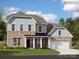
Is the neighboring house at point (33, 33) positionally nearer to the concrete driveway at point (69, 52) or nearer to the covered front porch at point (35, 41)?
the covered front porch at point (35, 41)

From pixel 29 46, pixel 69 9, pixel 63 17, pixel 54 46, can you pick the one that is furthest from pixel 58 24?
pixel 29 46

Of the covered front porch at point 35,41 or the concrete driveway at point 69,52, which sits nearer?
the concrete driveway at point 69,52

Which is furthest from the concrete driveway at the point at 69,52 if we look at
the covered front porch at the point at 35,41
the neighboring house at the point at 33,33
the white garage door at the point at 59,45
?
the covered front porch at the point at 35,41

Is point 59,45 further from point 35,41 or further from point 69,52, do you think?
point 35,41

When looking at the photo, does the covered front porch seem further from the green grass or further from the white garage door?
the green grass

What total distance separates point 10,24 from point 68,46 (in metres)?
3.34

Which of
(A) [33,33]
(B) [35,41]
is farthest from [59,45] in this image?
(B) [35,41]

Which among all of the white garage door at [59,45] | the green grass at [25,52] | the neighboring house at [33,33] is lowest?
the green grass at [25,52]

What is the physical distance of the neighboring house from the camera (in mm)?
11336

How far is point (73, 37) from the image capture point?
10.3 meters

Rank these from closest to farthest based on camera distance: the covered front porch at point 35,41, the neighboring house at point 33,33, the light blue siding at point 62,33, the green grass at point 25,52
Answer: the green grass at point 25,52, the light blue siding at point 62,33, the neighboring house at point 33,33, the covered front porch at point 35,41

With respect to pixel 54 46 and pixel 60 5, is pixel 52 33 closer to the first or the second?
pixel 54 46

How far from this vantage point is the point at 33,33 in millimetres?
13625

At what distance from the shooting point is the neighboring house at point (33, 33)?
11336 mm
